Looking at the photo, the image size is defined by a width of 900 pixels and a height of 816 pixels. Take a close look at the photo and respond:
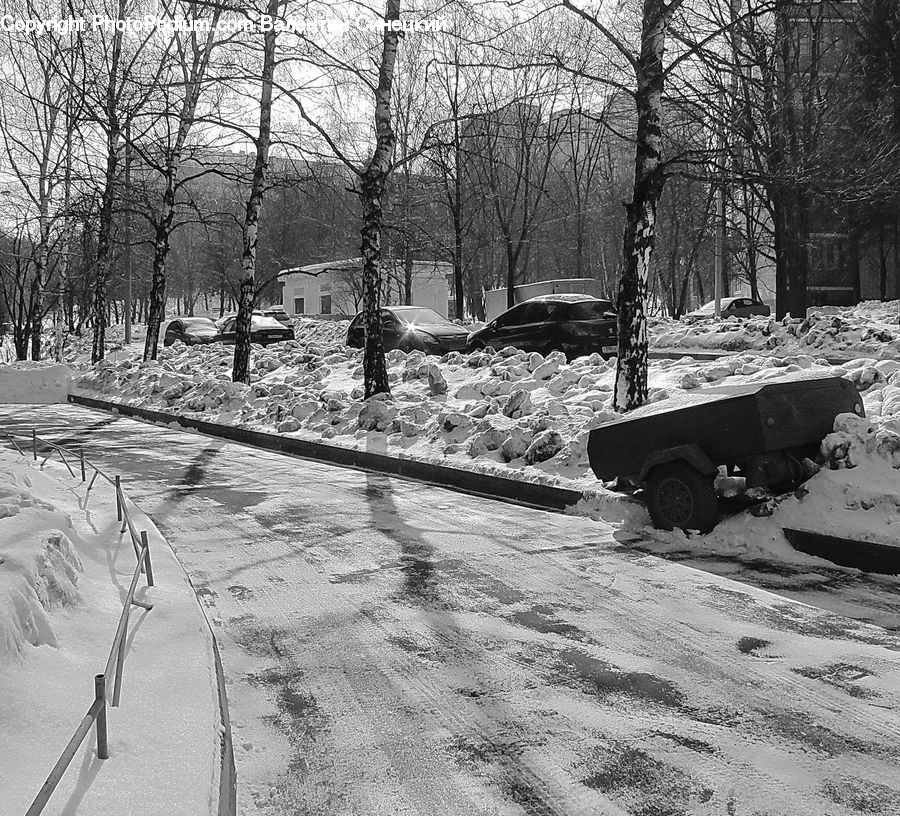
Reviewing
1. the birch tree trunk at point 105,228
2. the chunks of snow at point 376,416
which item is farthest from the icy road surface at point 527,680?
the birch tree trunk at point 105,228

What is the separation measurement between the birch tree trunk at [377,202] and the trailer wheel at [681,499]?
753cm

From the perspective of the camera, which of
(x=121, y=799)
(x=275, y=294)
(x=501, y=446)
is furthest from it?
(x=275, y=294)

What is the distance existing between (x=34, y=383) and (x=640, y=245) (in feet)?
65.1

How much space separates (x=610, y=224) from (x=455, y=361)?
42.7m

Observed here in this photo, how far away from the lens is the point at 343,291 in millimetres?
61125

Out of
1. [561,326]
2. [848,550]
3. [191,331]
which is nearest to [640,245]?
[848,550]

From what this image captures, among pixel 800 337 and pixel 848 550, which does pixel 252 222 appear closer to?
pixel 800 337

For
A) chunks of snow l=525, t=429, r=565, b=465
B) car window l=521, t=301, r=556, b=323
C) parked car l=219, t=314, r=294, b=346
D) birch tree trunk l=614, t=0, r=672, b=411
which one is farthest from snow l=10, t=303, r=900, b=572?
parked car l=219, t=314, r=294, b=346

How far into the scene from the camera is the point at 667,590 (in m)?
5.57

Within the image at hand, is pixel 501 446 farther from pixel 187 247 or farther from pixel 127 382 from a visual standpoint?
pixel 187 247

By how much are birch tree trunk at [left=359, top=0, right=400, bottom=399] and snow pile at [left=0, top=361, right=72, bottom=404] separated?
12.9 m

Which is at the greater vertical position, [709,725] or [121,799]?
[121,799]

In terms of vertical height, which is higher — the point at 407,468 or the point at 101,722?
the point at 101,722

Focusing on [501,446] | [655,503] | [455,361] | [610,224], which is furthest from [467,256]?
[655,503]
